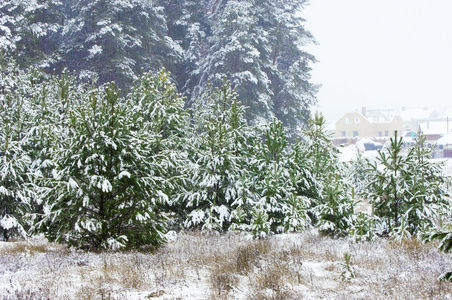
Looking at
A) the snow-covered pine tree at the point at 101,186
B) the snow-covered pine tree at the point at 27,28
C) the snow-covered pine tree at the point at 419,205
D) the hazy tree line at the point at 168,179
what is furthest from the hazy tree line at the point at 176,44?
the snow-covered pine tree at the point at 101,186

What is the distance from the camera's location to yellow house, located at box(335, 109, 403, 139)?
249ft

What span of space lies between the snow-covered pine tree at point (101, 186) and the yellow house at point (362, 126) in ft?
236

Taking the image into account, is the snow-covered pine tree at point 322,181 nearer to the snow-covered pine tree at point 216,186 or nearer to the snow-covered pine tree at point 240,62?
the snow-covered pine tree at point 216,186

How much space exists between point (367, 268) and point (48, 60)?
25543 millimetres

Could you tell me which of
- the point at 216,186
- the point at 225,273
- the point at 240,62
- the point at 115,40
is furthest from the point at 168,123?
the point at 240,62

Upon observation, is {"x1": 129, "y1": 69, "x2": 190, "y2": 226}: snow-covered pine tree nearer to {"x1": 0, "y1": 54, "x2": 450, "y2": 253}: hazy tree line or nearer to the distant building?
{"x1": 0, "y1": 54, "x2": 450, "y2": 253}: hazy tree line

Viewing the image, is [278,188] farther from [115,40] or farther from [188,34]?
[188,34]

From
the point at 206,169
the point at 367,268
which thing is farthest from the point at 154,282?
the point at 206,169

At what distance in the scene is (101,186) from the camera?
750 centimetres

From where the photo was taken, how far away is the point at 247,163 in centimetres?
1306

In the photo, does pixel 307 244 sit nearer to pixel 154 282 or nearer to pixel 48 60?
pixel 154 282

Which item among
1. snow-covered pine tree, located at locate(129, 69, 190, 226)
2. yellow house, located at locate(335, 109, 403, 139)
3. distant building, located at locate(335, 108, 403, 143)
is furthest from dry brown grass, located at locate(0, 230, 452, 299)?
yellow house, located at locate(335, 109, 403, 139)

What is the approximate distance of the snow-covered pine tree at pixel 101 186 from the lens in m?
7.67

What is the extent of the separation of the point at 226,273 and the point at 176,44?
88.2 ft
